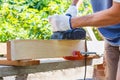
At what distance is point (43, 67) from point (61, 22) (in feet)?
0.97

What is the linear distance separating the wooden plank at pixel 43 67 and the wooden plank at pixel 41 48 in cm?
6

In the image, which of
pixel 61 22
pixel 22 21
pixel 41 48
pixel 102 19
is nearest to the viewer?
pixel 102 19

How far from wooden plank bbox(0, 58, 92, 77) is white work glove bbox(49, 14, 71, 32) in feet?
0.75

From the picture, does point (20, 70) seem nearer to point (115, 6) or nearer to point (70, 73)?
point (115, 6)

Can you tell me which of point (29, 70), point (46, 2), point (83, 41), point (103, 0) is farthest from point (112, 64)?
point (46, 2)

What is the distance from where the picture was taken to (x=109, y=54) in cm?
166

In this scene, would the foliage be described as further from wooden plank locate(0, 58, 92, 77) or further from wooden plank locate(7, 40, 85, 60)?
wooden plank locate(7, 40, 85, 60)

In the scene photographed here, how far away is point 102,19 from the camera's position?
121cm

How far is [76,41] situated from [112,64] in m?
0.25

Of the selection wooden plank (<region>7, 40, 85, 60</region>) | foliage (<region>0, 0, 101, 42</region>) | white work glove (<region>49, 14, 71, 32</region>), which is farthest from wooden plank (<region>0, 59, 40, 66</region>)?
foliage (<region>0, 0, 101, 42</region>)

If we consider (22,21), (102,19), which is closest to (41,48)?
(102,19)

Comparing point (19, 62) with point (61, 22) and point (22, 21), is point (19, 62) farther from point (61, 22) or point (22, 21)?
point (22, 21)

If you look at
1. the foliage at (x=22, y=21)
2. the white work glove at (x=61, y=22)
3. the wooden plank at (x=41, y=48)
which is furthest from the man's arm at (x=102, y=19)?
the foliage at (x=22, y=21)

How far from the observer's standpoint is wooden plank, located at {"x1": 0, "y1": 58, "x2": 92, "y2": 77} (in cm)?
131
